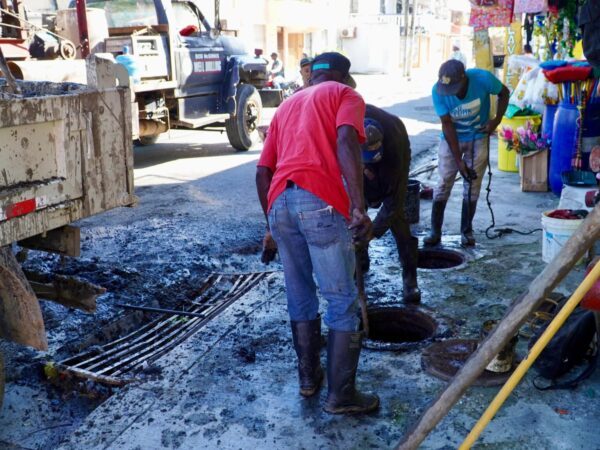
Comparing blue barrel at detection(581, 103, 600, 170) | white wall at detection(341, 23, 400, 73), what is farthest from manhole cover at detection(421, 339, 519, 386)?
white wall at detection(341, 23, 400, 73)

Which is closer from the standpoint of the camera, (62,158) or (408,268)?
(62,158)

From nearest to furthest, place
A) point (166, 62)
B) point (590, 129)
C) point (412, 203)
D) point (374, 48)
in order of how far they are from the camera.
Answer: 1. point (412, 203)
2. point (590, 129)
3. point (166, 62)
4. point (374, 48)

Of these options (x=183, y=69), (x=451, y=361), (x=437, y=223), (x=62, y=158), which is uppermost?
(x=183, y=69)

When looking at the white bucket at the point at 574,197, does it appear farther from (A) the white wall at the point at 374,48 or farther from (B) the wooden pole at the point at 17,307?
(A) the white wall at the point at 374,48

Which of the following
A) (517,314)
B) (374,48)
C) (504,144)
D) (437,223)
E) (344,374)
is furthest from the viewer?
(374,48)

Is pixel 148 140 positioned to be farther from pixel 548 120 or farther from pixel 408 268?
pixel 408 268

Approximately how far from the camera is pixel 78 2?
871 centimetres

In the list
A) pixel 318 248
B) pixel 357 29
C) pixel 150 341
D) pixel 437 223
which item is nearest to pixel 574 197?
pixel 437 223

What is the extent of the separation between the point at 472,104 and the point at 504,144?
3.70 metres

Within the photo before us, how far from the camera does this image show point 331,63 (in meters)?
3.45

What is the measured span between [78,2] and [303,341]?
23.0ft

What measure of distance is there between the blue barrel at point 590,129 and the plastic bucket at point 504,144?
1471 millimetres

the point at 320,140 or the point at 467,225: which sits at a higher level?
the point at 320,140

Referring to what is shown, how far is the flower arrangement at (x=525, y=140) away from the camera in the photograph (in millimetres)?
8000
